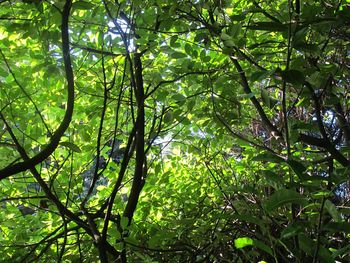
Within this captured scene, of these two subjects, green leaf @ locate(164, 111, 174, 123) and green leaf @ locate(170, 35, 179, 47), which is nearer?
green leaf @ locate(170, 35, 179, 47)

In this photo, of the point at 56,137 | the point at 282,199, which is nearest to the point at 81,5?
the point at 56,137

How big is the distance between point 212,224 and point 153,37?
150 cm

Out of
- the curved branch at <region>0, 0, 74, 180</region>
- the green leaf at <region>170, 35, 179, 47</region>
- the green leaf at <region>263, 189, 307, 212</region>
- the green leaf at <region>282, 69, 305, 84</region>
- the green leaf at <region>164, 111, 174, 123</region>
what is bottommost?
the green leaf at <region>263, 189, 307, 212</region>

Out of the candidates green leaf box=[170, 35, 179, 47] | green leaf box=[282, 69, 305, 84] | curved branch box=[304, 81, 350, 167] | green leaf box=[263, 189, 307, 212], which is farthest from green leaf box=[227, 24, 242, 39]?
green leaf box=[263, 189, 307, 212]

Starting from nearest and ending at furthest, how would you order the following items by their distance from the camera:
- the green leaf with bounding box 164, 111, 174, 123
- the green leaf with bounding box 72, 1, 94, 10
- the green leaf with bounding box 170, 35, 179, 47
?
the green leaf with bounding box 72, 1, 94, 10, the green leaf with bounding box 170, 35, 179, 47, the green leaf with bounding box 164, 111, 174, 123

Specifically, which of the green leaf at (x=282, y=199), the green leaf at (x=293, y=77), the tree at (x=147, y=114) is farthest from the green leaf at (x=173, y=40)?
the green leaf at (x=282, y=199)

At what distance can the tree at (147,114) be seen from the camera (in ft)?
6.34

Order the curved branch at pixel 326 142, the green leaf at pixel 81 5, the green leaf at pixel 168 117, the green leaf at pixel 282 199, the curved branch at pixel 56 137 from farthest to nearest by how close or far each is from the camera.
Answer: the green leaf at pixel 168 117 < the curved branch at pixel 326 142 < the green leaf at pixel 81 5 < the curved branch at pixel 56 137 < the green leaf at pixel 282 199

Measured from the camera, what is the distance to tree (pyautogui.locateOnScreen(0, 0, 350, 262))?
193 centimetres

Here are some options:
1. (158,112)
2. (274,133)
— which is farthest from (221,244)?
(158,112)

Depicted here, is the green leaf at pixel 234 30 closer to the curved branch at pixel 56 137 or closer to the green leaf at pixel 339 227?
the curved branch at pixel 56 137

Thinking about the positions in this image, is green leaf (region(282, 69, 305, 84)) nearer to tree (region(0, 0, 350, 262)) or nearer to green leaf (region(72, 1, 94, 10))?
tree (region(0, 0, 350, 262))

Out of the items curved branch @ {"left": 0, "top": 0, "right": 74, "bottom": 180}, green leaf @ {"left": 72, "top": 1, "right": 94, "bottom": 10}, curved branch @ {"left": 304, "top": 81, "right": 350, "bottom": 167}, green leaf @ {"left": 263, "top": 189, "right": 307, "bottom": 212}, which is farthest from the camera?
curved branch @ {"left": 304, "top": 81, "right": 350, "bottom": 167}

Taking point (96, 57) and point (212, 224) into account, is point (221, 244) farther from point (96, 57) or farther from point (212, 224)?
point (96, 57)
